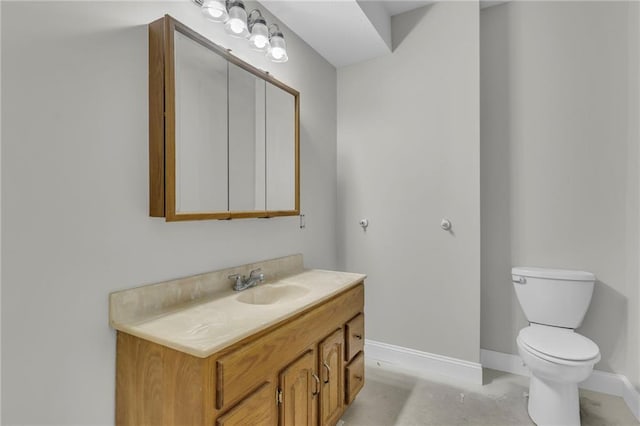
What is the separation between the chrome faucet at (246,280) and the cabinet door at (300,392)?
45 centimetres

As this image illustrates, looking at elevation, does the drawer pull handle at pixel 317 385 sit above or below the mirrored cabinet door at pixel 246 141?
below

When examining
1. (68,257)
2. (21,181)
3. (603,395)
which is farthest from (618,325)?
(21,181)

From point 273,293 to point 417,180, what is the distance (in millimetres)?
1360

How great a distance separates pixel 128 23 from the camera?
1179 millimetres

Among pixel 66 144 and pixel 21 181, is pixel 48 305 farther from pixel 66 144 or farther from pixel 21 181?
pixel 66 144

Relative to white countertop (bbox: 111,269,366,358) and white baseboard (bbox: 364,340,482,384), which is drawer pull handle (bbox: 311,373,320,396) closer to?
white countertop (bbox: 111,269,366,358)

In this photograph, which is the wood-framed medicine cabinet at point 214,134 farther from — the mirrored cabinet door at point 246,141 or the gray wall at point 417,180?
the gray wall at point 417,180

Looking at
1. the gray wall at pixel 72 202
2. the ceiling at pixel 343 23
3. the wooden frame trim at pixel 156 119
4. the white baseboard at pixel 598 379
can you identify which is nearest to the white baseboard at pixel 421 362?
the white baseboard at pixel 598 379

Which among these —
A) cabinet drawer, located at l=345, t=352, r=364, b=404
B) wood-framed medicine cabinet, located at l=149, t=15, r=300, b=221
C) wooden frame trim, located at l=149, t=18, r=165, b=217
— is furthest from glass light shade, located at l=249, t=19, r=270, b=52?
cabinet drawer, located at l=345, t=352, r=364, b=404

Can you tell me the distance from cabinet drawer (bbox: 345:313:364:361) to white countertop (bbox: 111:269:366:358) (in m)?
0.28

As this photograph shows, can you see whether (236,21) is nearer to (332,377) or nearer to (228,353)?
(228,353)

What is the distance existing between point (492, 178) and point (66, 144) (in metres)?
2.45

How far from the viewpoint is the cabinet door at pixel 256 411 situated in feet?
3.25

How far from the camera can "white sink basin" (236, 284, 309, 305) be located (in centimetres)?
155
